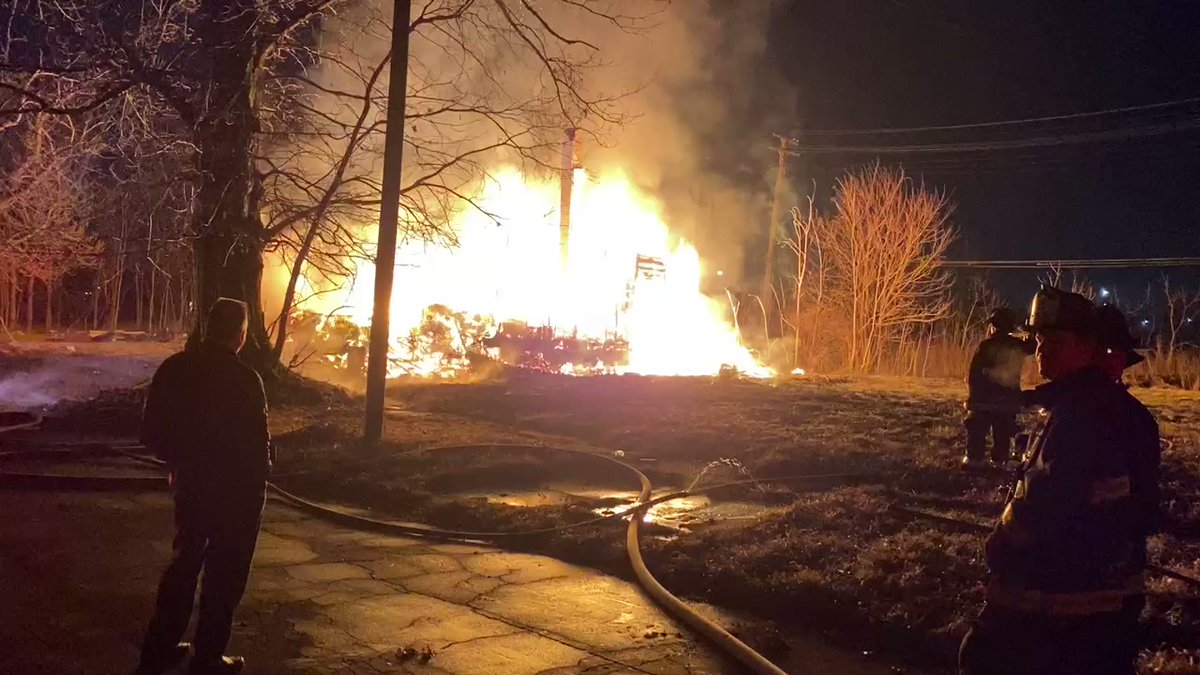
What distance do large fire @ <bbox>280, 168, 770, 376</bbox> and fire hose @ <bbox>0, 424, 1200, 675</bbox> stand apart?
475 inches

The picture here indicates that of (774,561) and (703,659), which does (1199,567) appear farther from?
(703,659)

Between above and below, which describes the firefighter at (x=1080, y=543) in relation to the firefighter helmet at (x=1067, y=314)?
below

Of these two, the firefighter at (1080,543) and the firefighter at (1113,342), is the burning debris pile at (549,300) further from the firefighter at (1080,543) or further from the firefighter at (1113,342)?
the firefighter at (1080,543)

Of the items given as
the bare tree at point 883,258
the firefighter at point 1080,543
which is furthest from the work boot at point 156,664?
the bare tree at point 883,258

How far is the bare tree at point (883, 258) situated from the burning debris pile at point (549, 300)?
12.3ft

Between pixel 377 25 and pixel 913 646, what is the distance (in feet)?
37.2

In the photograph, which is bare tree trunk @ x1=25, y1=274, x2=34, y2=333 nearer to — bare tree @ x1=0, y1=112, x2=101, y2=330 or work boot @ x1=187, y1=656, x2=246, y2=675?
bare tree @ x1=0, y1=112, x2=101, y2=330

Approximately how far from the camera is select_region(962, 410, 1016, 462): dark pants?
9.23m

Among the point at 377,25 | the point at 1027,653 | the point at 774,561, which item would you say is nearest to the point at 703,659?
the point at 774,561

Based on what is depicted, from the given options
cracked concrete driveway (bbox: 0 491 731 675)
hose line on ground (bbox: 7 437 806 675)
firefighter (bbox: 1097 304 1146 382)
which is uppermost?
firefighter (bbox: 1097 304 1146 382)

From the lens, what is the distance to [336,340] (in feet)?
81.7

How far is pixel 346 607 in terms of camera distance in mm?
5637

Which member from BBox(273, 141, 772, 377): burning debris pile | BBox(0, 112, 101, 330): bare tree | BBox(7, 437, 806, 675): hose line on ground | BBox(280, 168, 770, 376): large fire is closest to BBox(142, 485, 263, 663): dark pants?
BBox(7, 437, 806, 675): hose line on ground

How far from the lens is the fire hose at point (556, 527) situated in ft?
16.8
